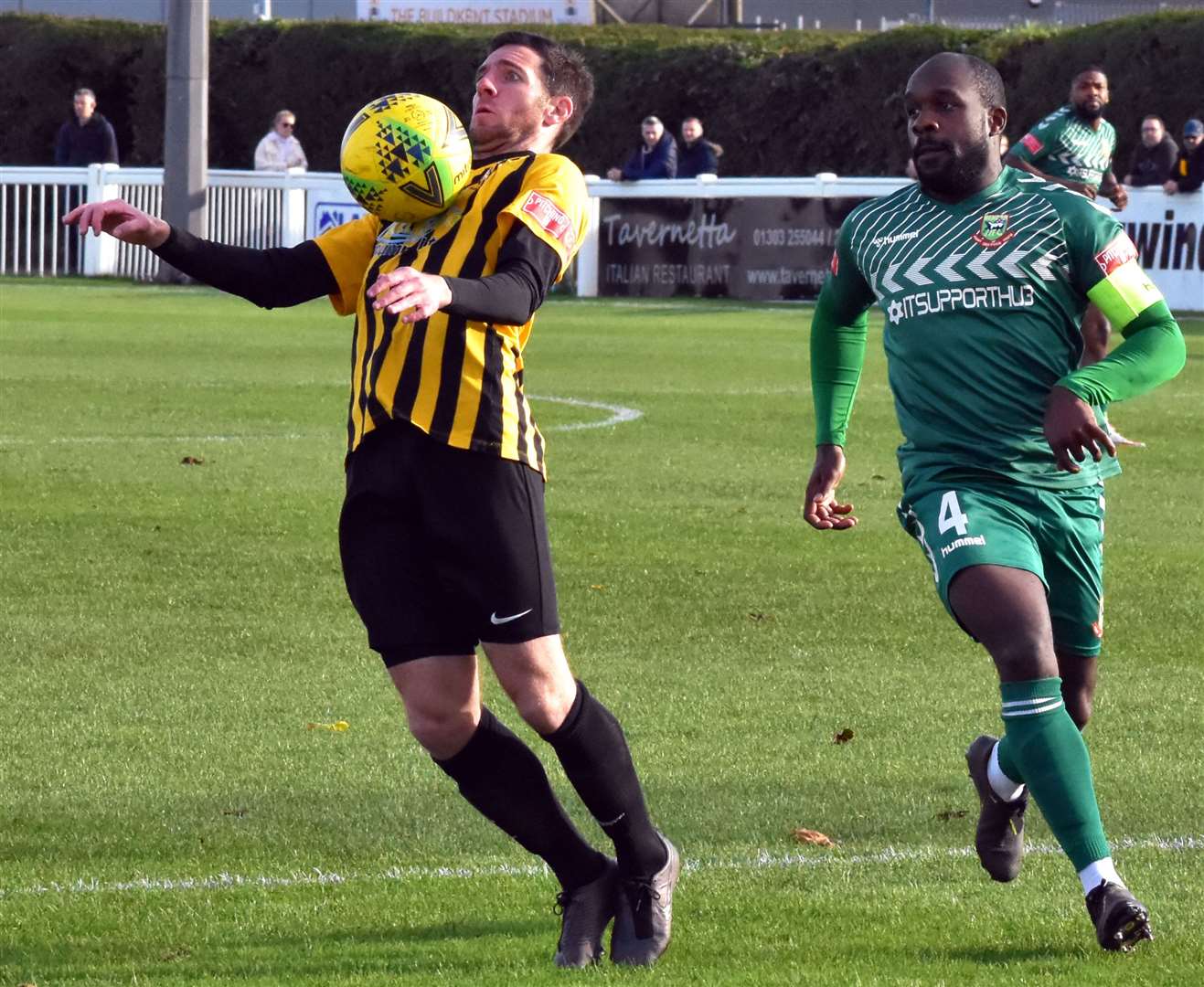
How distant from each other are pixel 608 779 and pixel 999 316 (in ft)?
4.79

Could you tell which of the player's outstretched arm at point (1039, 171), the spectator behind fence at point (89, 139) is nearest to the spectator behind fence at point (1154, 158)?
the player's outstretched arm at point (1039, 171)

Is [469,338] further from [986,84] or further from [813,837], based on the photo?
[813,837]

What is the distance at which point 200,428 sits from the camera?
14742 millimetres

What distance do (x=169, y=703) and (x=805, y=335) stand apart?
15966 mm

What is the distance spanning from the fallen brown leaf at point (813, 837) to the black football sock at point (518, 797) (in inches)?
41.8

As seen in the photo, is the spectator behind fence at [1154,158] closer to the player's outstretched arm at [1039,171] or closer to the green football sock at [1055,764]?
the player's outstretched arm at [1039,171]

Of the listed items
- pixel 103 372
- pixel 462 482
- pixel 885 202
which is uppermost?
pixel 885 202

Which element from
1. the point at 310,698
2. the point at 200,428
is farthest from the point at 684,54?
the point at 310,698

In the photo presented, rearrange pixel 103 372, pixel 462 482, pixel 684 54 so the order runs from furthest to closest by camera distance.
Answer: pixel 684 54
pixel 103 372
pixel 462 482

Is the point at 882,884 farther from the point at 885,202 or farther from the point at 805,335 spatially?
the point at 805,335

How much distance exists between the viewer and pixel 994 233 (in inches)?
216

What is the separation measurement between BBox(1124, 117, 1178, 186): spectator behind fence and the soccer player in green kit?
21478 mm

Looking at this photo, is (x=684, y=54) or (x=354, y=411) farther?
(x=684, y=54)

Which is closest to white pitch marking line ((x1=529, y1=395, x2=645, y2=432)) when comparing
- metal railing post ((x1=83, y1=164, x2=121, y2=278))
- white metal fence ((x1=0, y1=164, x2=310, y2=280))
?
white metal fence ((x1=0, y1=164, x2=310, y2=280))
